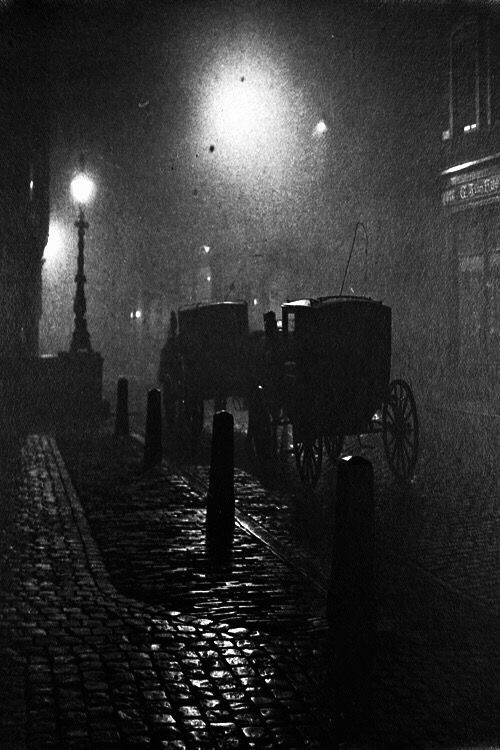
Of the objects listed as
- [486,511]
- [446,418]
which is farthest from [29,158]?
[486,511]

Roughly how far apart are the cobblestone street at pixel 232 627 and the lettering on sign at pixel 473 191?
39.3 feet

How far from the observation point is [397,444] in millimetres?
9781

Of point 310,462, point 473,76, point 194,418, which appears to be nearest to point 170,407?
point 194,418

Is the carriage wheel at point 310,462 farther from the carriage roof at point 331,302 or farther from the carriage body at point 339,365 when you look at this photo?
the carriage roof at point 331,302

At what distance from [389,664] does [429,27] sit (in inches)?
792

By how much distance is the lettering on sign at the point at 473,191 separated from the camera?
63.8ft

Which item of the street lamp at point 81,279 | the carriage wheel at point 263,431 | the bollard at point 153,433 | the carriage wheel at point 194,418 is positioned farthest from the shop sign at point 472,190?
the bollard at point 153,433

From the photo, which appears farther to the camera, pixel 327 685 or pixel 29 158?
pixel 29 158

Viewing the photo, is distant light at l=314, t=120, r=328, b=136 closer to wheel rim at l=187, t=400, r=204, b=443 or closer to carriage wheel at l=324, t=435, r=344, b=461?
wheel rim at l=187, t=400, r=204, b=443

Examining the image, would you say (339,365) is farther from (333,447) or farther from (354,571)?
(354,571)

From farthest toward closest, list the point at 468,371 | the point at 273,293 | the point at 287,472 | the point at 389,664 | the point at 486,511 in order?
the point at 273,293 < the point at 468,371 < the point at 287,472 < the point at 486,511 < the point at 389,664

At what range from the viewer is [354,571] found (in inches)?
184

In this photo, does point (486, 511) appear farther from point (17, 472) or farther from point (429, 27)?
point (429, 27)

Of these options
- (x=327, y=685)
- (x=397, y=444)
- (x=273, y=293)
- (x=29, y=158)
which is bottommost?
(x=327, y=685)
